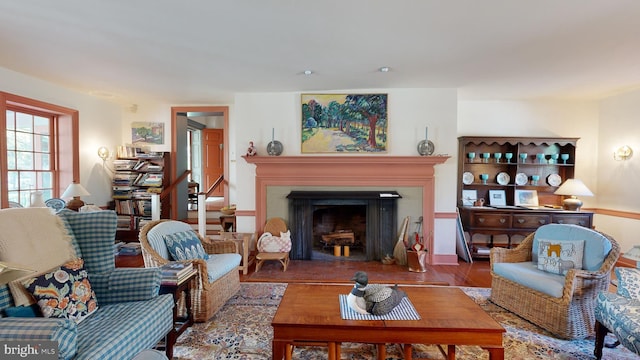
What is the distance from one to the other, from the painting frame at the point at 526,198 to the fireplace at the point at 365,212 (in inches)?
83.0

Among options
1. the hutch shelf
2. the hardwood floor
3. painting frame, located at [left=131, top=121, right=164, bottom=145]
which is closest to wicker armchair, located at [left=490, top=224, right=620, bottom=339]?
the hardwood floor

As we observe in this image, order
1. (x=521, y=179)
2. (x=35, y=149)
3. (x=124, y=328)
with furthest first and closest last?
(x=521, y=179) → (x=35, y=149) → (x=124, y=328)

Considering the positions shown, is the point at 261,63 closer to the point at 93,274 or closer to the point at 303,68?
the point at 303,68

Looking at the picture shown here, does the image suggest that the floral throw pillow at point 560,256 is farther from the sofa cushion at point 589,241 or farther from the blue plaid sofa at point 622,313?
the blue plaid sofa at point 622,313

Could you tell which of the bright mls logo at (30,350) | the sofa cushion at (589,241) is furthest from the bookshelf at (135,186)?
the sofa cushion at (589,241)

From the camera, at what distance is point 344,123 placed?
167 inches

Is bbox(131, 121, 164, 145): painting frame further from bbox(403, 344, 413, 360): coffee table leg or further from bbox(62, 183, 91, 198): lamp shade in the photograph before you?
bbox(403, 344, 413, 360): coffee table leg

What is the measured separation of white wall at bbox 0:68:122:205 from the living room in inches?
0.6

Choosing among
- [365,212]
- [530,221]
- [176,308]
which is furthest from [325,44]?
[530,221]

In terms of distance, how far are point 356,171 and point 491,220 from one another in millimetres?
2106

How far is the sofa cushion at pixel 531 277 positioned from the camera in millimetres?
2369

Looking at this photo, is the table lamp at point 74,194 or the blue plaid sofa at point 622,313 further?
the table lamp at point 74,194

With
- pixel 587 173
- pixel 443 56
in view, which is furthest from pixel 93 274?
pixel 587 173

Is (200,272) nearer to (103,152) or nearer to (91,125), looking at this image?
(103,152)
